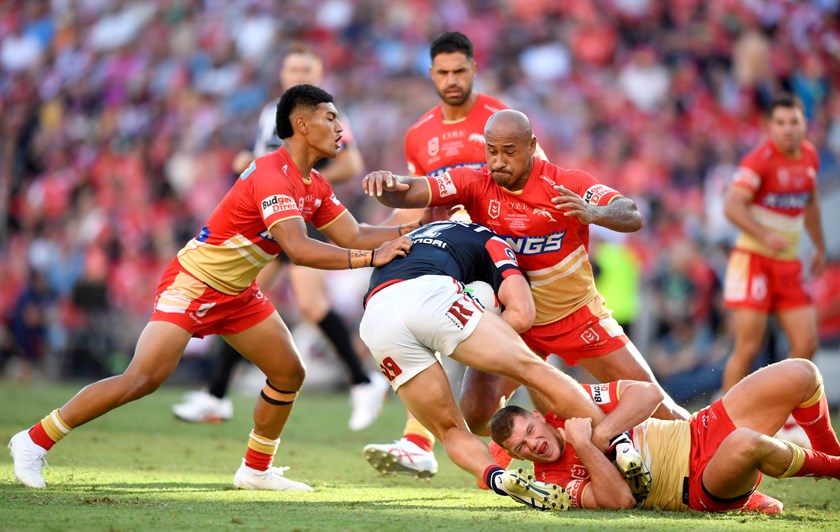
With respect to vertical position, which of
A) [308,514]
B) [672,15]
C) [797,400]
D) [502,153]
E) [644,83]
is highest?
[672,15]

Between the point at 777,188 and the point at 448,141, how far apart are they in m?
A: 3.50

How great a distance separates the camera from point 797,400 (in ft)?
19.3

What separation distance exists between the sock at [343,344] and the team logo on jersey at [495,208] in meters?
3.62

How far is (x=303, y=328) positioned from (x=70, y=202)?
261 inches

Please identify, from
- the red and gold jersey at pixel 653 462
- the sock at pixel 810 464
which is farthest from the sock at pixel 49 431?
the sock at pixel 810 464

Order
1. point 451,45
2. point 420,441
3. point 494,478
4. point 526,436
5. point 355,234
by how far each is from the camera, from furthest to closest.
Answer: point 451,45
point 420,441
point 355,234
point 526,436
point 494,478

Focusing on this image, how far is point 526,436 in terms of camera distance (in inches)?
238

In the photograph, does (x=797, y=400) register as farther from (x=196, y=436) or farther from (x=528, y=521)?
(x=196, y=436)

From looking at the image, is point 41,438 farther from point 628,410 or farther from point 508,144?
point 628,410

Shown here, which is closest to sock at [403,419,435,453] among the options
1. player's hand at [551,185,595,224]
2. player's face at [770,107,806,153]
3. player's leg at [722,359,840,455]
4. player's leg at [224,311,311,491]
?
player's leg at [224,311,311,491]

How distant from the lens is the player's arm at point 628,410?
5.92 m

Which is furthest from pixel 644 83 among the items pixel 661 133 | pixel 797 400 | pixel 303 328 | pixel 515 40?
pixel 797 400

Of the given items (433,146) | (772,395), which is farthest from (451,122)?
(772,395)

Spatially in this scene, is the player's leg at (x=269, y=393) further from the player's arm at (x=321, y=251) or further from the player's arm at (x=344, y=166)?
the player's arm at (x=344, y=166)
